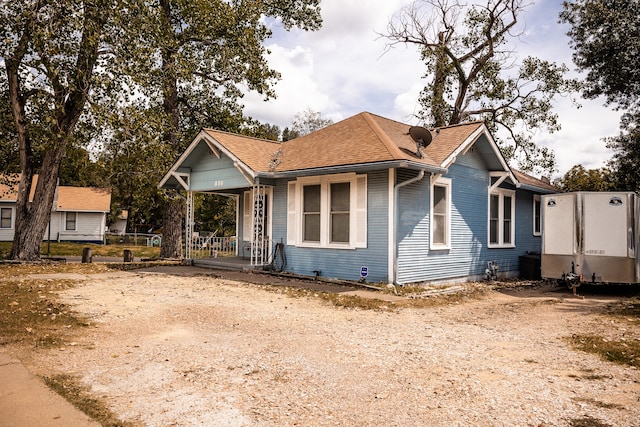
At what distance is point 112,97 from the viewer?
58.6 feet

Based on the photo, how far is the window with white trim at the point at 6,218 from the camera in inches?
1380

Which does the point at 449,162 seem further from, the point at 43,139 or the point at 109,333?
the point at 43,139

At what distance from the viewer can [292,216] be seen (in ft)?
46.5

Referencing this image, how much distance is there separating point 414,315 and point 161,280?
727 cm

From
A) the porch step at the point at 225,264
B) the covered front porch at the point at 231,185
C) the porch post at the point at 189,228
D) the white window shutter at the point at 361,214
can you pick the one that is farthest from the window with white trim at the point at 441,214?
the porch post at the point at 189,228

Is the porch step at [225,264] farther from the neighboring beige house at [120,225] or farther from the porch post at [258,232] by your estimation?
the neighboring beige house at [120,225]

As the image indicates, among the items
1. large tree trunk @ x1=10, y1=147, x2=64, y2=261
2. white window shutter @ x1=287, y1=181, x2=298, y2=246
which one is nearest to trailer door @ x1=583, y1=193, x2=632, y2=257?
white window shutter @ x1=287, y1=181, x2=298, y2=246

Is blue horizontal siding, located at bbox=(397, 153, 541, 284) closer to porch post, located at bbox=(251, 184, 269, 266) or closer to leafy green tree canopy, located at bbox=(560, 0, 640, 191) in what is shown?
porch post, located at bbox=(251, 184, 269, 266)

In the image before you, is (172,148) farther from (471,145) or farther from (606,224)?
(606,224)

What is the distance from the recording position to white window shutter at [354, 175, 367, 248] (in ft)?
40.8

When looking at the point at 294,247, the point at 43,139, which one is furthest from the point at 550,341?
the point at 43,139

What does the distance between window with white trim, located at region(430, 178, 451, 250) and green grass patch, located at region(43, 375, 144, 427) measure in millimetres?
10338

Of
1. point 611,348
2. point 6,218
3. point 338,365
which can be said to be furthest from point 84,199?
point 611,348

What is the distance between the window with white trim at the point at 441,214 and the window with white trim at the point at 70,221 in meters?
33.0
